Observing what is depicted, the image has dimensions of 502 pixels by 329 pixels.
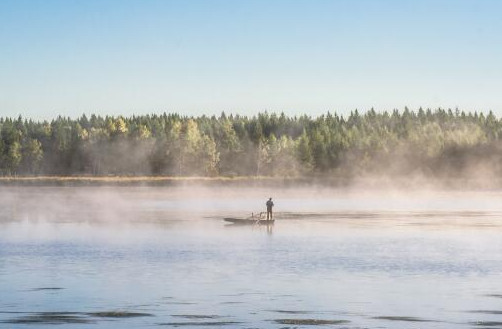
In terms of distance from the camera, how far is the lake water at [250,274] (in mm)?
30844

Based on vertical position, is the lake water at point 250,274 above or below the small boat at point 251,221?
below

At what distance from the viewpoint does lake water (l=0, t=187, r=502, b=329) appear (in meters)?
30.8

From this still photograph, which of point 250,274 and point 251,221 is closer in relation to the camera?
point 250,274

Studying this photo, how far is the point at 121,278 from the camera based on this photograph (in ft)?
133

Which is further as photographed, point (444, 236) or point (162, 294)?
point (444, 236)

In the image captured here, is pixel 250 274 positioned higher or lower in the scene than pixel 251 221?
lower

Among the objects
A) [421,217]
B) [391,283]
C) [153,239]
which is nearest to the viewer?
[391,283]

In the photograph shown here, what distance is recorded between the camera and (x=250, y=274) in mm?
42469

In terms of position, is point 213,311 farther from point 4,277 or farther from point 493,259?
point 493,259

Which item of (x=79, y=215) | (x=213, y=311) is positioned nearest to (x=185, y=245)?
(x=213, y=311)

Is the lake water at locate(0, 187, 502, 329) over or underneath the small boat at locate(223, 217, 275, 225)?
underneath

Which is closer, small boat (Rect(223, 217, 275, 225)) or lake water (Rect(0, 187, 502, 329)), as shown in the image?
lake water (Rect(0, 187, 502, 329))

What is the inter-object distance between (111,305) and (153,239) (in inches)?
1136

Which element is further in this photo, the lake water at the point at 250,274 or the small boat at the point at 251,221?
the small boat at the point at 251,221
